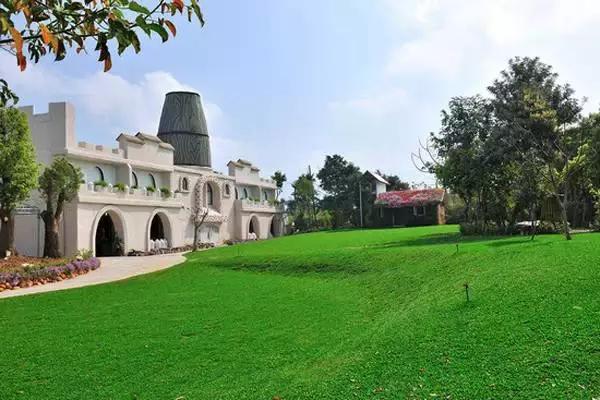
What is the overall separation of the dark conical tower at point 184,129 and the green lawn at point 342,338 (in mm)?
24647

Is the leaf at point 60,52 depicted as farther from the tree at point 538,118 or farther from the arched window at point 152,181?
the arched window at point 152,181

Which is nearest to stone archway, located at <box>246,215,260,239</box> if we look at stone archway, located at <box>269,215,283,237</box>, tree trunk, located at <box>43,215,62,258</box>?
stone archway, located at <box>269,215,283,237</box>

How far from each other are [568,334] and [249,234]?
121 ft

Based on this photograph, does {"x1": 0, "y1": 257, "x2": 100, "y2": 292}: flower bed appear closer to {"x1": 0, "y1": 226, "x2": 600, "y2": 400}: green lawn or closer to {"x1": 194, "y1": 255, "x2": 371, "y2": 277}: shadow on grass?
{"x1": 0, "y1": 226, "x2": 600, "y2": 400}: green lawn

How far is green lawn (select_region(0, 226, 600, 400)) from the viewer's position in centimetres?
471

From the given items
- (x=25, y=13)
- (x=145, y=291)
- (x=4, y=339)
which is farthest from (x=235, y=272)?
(x=25, y=13)

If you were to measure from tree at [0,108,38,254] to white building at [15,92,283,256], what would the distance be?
485 cm

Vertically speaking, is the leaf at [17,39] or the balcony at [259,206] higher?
the balcony at [259,206]

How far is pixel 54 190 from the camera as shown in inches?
800

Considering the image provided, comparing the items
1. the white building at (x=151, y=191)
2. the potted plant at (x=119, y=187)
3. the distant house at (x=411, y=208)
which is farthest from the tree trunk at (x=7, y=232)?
the distant house at (x=411, y=208)

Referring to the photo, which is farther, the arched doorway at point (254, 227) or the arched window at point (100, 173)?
the arched doorway at point (254, 227)

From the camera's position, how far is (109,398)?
18.3 ft

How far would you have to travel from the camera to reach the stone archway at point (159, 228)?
2920cm

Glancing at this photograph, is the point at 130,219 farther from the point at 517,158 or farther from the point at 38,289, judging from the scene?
the point at 517,158
